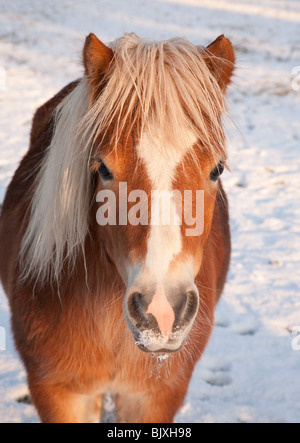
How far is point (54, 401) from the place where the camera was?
2.01 metres

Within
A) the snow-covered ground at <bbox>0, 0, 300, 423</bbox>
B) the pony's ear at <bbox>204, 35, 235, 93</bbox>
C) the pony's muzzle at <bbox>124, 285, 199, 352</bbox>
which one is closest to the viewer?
the pony's muzzle at <bbox>124, 285, 199, 352</bbox>

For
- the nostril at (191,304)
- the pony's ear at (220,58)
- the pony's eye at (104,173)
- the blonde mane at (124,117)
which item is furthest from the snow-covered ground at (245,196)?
the nostril at (191,304)

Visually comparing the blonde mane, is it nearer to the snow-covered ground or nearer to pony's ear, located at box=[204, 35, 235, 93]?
pony's ear, located at box=[204, 35, 235, 93]

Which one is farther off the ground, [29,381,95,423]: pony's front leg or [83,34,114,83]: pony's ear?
[83,34,114,83]: pony's ear

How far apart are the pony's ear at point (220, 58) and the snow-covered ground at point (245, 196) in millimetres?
70

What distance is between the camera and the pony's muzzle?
1325 millimetres

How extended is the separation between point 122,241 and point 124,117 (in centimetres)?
41

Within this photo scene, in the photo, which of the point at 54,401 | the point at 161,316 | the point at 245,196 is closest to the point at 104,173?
the point at 161,316

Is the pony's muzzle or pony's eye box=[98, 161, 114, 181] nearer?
the pony's muzzle

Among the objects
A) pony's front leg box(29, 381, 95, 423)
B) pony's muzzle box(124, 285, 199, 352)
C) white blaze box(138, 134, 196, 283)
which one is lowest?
pony's front leg box(29, 381, 95, 423)

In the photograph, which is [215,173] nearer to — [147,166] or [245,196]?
[147,166]

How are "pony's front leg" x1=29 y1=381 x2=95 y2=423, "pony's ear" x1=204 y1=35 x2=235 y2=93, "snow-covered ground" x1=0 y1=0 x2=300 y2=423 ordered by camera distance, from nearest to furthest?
"pony's ear" x1=204 y1=35 x2=235 y2=93, "pony's front leg" x1=29 y1=381 x2=95 y2=423, "snow-covered ground" x1=0 y1=0 x2=300 y2=423

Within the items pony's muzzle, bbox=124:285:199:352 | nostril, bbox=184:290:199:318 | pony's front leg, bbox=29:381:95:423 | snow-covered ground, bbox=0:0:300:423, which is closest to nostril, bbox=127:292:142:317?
pony's muzzle, bbox=124:285:199:352

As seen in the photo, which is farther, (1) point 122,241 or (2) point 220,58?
(2) point 220,58
